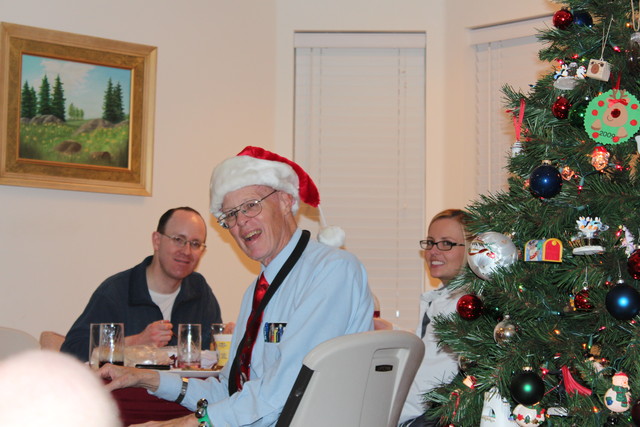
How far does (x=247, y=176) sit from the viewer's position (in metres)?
2.54

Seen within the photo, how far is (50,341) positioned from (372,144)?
2.08 m

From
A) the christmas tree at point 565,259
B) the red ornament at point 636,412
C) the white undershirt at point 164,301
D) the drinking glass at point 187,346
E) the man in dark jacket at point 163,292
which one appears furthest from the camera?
the white undershirt at point 164,301

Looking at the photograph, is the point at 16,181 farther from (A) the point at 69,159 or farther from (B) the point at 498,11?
(B) the point at 498,11

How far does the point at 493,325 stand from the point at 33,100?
290 cm

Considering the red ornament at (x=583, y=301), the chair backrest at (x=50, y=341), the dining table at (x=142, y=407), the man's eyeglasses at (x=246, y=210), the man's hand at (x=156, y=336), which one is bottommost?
the dining table at (x=142, y=407)

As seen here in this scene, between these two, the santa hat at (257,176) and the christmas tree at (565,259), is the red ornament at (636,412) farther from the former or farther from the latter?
the santa hat at (257,176)

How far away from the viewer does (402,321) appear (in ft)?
14.9

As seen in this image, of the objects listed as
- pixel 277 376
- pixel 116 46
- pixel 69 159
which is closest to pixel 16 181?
pixel 69 159

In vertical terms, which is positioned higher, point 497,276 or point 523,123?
point 523,123

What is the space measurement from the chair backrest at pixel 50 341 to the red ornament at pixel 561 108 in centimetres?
255

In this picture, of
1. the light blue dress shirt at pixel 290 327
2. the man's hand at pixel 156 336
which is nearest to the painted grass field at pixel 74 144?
the man's hand at pixel 156 336

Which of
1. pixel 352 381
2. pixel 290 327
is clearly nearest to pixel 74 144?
pixel 290 327

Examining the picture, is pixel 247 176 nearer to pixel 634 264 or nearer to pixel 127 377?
pixel 127 377

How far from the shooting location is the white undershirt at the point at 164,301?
3.59m
